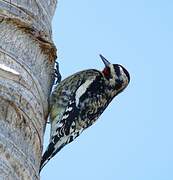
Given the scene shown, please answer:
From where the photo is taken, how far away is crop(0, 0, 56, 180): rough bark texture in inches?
117

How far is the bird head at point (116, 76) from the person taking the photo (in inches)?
213

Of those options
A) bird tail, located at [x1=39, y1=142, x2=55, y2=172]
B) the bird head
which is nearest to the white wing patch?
the bird head

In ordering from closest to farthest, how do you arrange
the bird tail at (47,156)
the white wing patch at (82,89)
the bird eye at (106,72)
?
1. the bird tail at (47,156)
2. the white wing patch at (82,89)
3. the bird eye at (106,72)

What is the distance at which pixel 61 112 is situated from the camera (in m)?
4.17

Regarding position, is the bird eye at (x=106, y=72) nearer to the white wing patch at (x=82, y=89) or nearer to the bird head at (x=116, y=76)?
the bird head at (x=116, y=76)

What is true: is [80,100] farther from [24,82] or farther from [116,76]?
[24,82]

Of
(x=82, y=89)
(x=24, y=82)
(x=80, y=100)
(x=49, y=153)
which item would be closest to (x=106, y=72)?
(x=82, y=89)

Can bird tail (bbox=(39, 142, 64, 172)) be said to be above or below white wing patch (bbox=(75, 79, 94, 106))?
below

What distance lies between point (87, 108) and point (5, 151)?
1917mm

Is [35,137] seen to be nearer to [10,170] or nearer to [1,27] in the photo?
[10,170]

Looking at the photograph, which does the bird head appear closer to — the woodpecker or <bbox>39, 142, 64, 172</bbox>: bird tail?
the woodpecker

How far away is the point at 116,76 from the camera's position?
5.46 m

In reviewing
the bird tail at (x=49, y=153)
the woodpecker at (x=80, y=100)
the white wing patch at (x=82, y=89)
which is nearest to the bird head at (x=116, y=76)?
the woodpecker at (x=80, y=100)

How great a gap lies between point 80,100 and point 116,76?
33.6 inches
